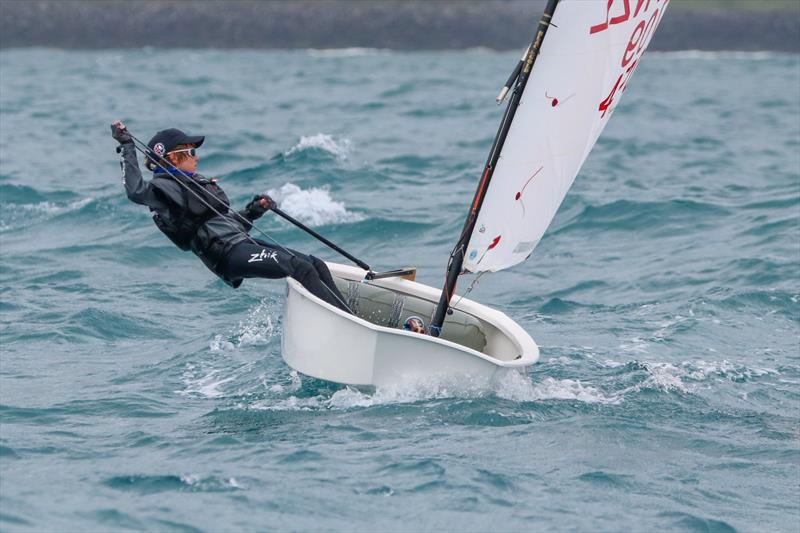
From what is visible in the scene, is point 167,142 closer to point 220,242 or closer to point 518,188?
point 220,242

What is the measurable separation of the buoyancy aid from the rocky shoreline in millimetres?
29585

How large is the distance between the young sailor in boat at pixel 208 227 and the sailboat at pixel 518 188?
0.62 feet

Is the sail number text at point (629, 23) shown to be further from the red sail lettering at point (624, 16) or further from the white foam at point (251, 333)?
the white foam at point (251, 333)

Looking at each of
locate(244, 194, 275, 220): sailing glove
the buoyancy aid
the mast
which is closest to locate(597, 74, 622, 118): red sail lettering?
the mast

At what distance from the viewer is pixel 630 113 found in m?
22.9

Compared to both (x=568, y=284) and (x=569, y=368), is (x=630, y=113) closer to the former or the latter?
(x=568, y=284)

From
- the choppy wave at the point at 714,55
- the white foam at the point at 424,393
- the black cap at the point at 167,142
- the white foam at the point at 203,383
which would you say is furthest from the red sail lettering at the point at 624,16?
the choppy wave at the point at 714,55

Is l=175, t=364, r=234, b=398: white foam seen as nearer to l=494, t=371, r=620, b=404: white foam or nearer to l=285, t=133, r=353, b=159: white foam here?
l=494, t=371, r=620, b=404: white foam

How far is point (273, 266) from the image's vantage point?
7.57m

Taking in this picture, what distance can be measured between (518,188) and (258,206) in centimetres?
172

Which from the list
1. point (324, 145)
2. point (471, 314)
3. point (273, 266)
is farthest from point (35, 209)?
point (471, 314)

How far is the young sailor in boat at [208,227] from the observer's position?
24.7 feet

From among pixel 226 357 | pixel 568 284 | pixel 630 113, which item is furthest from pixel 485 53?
pixel 226 357

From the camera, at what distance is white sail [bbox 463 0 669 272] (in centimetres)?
714
